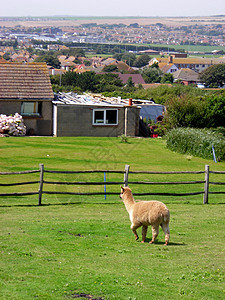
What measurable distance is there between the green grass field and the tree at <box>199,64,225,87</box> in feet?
471

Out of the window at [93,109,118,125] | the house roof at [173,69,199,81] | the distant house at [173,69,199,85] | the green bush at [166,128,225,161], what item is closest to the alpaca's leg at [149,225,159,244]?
the green bush at [166,128,225,161]

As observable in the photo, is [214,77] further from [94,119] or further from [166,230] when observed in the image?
[166,230]

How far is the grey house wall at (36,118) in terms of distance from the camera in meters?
38.5

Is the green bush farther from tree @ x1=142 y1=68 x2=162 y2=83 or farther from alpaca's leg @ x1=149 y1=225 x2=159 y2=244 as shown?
tree @ x1=142 y1=68 x2=162 y2=83

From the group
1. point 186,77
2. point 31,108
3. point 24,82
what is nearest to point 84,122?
point 31,108

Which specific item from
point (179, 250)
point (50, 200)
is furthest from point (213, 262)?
point (50, 200)

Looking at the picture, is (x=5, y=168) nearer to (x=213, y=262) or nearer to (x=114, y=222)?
(x=114, y=222)

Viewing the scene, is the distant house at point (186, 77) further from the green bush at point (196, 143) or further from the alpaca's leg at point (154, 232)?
the alpaca's leg at point (154, 232)

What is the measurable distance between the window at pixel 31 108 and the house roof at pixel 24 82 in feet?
1.72

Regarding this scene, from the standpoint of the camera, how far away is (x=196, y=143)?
31422 mm

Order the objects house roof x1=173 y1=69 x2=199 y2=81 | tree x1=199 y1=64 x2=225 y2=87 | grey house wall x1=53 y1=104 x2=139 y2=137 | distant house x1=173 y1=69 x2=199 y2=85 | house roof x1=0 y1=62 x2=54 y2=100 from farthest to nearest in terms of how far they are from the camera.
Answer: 1. house roof x1=173 y1=69 x2=199 y2=81
2. distant house x1=173 y1=69 x2=199 y2=85
3. tree x1=199 y1=64 x2=225 y2=87
4. house roof x1=0 y1=62 x2=54 y2=100
5. grey house wall x1=53 y1=104 x2=139 y2=137

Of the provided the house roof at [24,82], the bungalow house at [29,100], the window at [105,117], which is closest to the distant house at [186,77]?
the house roof at [24,82]

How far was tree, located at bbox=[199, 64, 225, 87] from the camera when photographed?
15875 cm

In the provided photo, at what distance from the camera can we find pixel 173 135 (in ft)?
108
